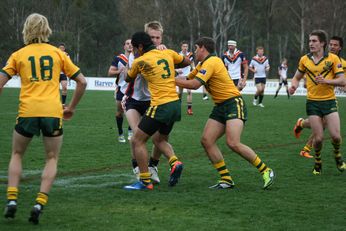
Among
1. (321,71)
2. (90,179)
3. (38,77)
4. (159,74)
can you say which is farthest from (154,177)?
(321,71)

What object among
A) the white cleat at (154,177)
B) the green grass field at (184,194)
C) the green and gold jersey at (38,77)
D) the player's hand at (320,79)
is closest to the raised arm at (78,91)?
the green and gold jersey at (38,77)

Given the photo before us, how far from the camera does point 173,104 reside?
8.48 m

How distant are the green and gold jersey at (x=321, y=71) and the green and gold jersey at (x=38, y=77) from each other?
4.56 metres

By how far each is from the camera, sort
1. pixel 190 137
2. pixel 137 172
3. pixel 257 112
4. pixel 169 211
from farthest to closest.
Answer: pixel 257 112, pixel 190 137, pixel 137 172, pixel 169 211

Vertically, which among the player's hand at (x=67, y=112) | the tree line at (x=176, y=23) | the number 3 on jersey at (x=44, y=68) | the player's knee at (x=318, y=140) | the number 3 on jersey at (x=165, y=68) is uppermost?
the number 3 on jersey at (x=44, y=68)

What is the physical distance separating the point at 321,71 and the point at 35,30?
15.8 ft

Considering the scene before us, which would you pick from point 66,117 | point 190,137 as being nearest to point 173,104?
point 66,117

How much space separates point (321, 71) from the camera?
993 centimetres

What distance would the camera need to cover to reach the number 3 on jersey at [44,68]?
21.7 ft

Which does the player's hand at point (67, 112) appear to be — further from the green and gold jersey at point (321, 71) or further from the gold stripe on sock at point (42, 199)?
the green and gold jersey at point (321, 71)

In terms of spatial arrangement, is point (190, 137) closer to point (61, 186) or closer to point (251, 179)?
point (251, 179)

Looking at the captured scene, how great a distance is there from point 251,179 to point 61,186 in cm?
263

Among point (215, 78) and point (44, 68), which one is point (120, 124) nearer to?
point (215, 78)

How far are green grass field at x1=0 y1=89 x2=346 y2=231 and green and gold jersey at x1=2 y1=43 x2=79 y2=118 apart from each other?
3.62 ft
